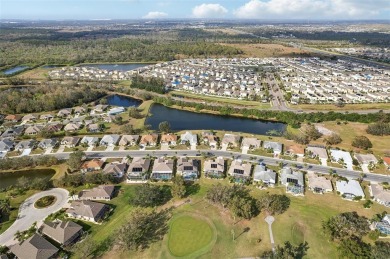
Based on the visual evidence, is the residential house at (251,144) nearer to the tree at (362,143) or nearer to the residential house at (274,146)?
the residential house at (274,146)

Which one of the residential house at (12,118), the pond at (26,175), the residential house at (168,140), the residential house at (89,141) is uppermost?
the residential house at (168,140)

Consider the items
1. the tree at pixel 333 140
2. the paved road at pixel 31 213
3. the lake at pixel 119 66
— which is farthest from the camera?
the lake at pixel 119 66

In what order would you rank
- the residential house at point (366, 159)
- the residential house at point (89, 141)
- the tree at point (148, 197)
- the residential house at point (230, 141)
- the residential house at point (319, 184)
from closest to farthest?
the tree at point (148, 197)
the residential house at point (319, 184)
the residential house at point (366, 159)
the residential house at point (230, 141)
the residential house at point (89, 141)

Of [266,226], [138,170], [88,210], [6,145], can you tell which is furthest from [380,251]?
[6,145]

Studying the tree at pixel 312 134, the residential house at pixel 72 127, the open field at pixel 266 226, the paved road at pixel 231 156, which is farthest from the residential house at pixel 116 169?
the tree at pixel 312 134

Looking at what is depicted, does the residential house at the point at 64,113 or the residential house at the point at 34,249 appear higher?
the residential house at the point at 64,113

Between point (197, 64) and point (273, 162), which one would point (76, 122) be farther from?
point (197, 64)
